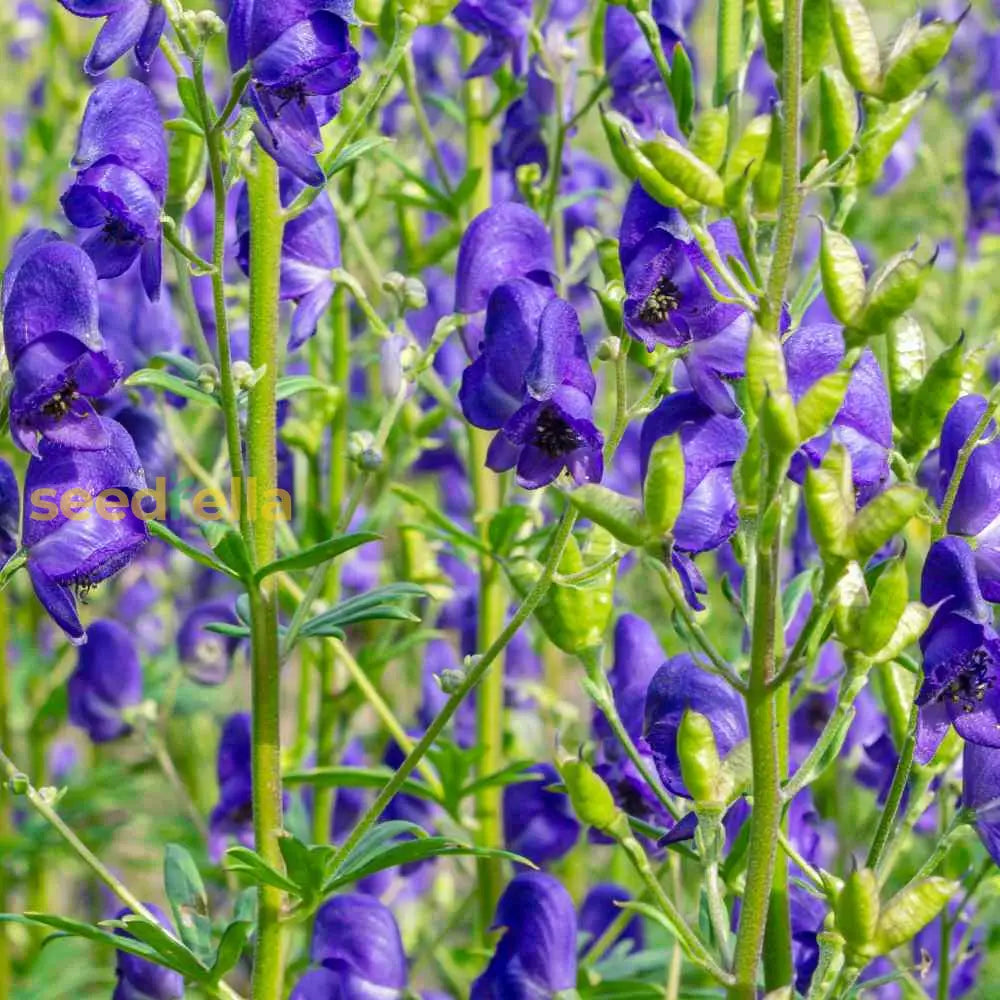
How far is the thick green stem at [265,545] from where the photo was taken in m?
1.44

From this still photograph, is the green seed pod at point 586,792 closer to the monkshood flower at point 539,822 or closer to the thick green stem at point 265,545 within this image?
the thick green stem at point 265,545

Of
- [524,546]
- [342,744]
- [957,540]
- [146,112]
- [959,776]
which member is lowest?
[342,744]

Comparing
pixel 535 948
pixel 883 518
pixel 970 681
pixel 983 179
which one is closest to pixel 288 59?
pixel 883 518

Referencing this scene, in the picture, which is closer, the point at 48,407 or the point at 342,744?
the point at 48,407

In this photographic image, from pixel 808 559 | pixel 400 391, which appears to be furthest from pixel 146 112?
pixel 808 559

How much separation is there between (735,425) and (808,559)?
0.55 metres

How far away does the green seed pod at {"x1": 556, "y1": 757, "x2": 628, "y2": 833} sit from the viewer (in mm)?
1223

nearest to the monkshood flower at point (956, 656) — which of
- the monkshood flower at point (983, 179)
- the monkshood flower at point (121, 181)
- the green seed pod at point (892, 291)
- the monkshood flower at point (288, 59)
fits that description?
the green seed pod at point (892, 291)

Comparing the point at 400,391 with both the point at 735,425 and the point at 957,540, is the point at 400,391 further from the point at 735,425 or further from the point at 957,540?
the point at 957,540

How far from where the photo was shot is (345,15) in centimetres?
136

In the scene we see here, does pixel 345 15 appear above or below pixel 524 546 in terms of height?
above

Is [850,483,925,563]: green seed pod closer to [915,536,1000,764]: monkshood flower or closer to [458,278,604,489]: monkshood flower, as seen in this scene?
[915,536,1000,764]: monkshood flower

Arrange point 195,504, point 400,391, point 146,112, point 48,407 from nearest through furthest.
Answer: point 48,407
point 146,112
point 400,391
point 195,504

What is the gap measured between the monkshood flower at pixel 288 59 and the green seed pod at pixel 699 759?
1.76 feet
